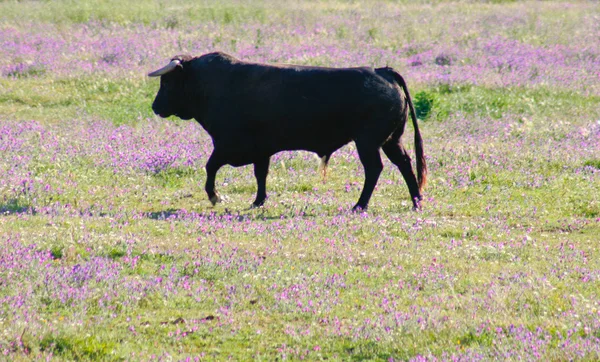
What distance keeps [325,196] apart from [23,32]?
16.0 meters

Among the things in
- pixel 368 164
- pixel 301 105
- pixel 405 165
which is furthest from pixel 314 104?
pixel 405 165

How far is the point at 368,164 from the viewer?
11.4 meters

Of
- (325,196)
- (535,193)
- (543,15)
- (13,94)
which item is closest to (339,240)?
(325,196)

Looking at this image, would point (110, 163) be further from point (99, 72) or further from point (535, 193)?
point (99, 72)

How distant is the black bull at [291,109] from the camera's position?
11227 mm

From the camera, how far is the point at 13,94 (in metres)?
19.6

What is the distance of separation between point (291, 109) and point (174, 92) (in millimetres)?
1786

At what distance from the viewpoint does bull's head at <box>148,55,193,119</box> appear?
12172 millimetres

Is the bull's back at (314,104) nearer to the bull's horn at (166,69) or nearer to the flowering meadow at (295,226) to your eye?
the flowering meadow at (295,226)

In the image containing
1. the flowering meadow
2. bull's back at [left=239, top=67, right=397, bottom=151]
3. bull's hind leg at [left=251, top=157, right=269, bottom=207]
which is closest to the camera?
the flowering meadow

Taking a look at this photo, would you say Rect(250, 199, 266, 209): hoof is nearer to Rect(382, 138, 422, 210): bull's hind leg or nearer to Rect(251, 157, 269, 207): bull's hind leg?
Rect(251, 157, 269, 207): bull's hind leg

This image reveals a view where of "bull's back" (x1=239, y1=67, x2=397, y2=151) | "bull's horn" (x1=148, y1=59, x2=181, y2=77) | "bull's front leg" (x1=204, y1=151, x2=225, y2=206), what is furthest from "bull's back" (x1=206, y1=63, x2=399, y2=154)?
"bull's horn" (x1=148, y1=59, x2=181, y2=77)

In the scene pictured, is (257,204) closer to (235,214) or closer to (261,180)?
(261,180)

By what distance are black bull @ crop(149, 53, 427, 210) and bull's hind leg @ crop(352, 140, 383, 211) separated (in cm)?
1
